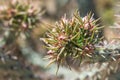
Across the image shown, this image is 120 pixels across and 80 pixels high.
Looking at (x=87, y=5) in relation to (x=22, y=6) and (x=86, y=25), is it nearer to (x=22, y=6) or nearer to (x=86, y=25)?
(x=22, y=6)

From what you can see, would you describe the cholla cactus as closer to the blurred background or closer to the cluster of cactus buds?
the blurred background

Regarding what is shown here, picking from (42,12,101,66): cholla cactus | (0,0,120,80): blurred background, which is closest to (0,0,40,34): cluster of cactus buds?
(0,0,120,80): blurred background

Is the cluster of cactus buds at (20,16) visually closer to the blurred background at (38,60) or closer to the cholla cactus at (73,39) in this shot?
the blurred background at (38,60)

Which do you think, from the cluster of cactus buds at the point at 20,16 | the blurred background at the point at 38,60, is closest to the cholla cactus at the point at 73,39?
the blurred background at the point at 38,60

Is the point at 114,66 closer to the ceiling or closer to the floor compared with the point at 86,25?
closer to the floor

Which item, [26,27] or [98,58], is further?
[26,27]

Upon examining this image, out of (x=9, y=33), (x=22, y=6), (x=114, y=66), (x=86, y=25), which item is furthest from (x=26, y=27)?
(x=86, y=25)

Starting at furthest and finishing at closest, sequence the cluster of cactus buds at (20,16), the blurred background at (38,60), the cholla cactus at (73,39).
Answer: the cluster of cactus buds at (20,16), the blurred background at (38,60), the cholla cactus at (73,39)
